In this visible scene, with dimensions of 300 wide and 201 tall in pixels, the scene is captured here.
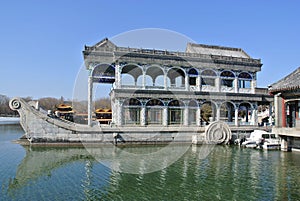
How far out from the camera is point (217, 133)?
983 inches

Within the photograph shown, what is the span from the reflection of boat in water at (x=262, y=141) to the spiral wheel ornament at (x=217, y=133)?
174cm

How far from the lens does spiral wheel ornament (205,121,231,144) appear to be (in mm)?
24641

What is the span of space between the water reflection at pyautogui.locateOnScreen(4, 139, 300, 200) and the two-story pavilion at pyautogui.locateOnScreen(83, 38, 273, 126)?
8159 mm

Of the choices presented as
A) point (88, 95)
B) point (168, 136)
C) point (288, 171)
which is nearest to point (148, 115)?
point (168, 136)

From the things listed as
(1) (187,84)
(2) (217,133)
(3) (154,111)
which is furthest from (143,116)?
(2) (217,133)

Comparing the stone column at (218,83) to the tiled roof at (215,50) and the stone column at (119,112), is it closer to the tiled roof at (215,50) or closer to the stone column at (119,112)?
the tiled roof at (215,50)

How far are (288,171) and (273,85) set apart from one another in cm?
815

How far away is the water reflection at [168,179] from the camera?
34.0 ft

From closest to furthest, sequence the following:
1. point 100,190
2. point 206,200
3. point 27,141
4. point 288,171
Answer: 1. point 206,200
2. point 100,190
3. point 288,171
4. point 27,141

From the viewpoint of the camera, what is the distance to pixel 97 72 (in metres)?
29.0

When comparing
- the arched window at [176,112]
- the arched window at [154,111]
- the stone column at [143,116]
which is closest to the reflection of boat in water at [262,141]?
the arched window at [176,112]

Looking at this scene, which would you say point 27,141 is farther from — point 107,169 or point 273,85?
point 273,85

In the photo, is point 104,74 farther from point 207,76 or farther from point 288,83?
point 288,83

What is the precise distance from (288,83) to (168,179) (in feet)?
41.3
